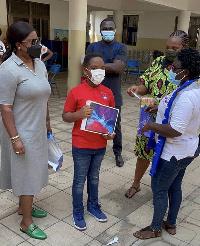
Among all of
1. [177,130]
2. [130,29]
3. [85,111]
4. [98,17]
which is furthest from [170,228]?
[98,17]

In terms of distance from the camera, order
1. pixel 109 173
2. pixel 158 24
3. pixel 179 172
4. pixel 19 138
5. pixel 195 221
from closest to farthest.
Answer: pixel 19 138 < pixel 179 172 < pixel 195 221 < pixel 109 173 < pixel 158 24

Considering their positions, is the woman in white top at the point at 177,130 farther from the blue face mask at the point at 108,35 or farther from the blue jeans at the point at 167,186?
the blue face mask at the point at 108,35

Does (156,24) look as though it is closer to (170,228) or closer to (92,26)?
(92,26)

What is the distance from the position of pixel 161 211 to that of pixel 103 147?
0.73m

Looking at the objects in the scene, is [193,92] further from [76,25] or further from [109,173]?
[76,25]

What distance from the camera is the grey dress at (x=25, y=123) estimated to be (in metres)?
2.08

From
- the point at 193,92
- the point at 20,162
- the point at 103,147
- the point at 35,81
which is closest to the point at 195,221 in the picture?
the point at 103,147

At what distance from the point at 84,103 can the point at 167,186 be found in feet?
3.15

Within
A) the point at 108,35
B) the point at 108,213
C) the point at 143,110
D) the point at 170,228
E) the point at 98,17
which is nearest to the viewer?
the point at 170,228

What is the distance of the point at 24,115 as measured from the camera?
86.3 inches

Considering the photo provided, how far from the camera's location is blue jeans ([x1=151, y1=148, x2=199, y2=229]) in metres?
2.23

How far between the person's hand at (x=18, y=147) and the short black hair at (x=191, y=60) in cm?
133

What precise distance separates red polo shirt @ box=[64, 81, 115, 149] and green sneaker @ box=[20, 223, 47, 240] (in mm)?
789

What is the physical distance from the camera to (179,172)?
2430 millimetres
